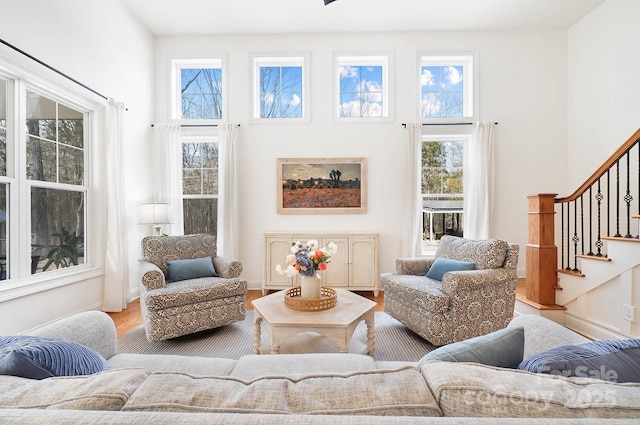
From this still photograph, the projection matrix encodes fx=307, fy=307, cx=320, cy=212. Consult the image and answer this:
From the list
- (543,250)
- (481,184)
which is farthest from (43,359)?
(481,184)

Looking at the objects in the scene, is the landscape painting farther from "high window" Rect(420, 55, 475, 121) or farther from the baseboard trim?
the baseboard trim

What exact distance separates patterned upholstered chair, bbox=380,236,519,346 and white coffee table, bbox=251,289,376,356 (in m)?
0.54

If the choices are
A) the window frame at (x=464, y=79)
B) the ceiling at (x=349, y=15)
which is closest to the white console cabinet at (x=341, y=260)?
the window frame at (x=464, y=79)

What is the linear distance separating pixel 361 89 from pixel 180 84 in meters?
2.80

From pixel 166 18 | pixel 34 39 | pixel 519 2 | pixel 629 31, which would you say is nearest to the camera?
pixel 34 39

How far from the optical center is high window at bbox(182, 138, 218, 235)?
4.66m

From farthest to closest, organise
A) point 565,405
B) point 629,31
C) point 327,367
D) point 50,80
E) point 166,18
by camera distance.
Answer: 1. point 166,18
2. point 629,31
3. point 50,80
4. point 327,367
5. point 565,405

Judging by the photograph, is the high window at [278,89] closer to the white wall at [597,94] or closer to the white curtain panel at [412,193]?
the white curtain panel at [412,193]

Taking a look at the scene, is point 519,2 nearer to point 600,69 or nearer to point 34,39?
point 600,69

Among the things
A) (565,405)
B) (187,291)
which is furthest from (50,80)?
(565,405)

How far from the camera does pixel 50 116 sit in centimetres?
300

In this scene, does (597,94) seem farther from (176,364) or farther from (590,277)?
(176,364)

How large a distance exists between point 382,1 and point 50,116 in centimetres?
391

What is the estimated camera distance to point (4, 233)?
2.53m
